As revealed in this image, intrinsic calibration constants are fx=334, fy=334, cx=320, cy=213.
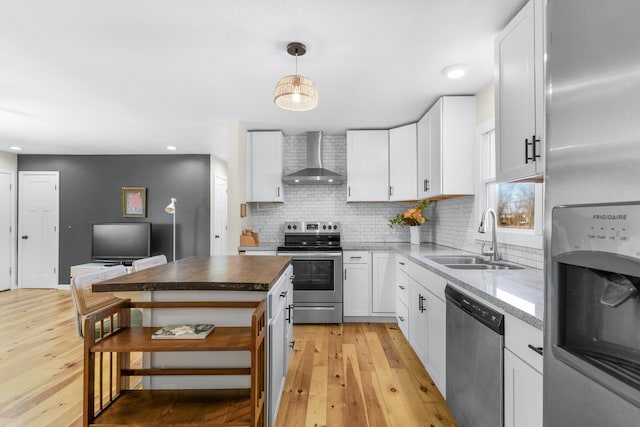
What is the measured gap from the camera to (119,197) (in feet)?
20.0

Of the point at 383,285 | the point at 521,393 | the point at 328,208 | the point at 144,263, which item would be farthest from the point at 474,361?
the point at 328,208

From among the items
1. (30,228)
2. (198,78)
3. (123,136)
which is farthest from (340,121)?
(30,228)

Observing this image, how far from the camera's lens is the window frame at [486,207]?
2.17 m

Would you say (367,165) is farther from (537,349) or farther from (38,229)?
(38,229)

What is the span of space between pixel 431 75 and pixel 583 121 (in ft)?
7.65

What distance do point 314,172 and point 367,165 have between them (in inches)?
27.0

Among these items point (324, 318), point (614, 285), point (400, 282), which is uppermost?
point (614, 285)

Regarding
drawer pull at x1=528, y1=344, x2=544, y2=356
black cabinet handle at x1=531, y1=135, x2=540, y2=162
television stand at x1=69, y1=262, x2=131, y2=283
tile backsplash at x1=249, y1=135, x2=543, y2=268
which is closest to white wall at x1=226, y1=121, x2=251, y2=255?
tile backsplash at x1=249, y1=135, x2=543, y2=268

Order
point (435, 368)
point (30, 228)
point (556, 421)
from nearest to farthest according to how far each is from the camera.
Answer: point (556, 421) → point (435, 368) → point (30, 228)

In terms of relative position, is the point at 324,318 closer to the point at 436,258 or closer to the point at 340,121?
the point at 436,258

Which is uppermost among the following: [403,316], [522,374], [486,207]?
[486,207]

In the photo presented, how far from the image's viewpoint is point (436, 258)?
2.85 m

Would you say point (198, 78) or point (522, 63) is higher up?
point (198, 78)

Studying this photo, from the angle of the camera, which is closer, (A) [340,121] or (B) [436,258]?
(B) [436,258]
